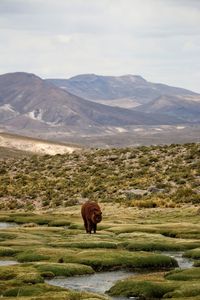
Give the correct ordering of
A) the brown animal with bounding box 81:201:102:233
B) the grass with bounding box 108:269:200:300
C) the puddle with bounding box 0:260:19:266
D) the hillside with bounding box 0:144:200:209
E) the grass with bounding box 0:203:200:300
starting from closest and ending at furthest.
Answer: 1. the grass with bounding box 108:269:200:300
2. the grass with bounding box 0:203:200:300
3. the puddle with bounding box 0:260:19:266
4. the brown animal with bounding box 81:201:102:233
5. the hillside with bounding box 0:144:200:209

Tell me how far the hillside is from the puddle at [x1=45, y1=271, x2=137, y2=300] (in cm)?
3616

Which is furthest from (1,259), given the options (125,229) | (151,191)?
(151,191)

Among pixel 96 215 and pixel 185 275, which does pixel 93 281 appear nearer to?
pixel 185 275

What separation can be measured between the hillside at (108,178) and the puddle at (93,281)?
3616cm

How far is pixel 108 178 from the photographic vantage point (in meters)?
84.7

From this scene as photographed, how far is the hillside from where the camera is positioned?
7438 centimetres

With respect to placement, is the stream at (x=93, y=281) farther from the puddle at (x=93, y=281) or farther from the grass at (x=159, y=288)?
the grass at (x=159, y=288)

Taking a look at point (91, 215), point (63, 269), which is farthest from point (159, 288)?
point (91, 215)

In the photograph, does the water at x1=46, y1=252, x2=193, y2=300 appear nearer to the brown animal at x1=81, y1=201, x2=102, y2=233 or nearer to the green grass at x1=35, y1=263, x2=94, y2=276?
the green grass at x1=35, y1=263, x2=94, y2=276

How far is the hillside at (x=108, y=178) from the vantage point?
74375 millimetres

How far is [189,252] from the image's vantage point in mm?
34531

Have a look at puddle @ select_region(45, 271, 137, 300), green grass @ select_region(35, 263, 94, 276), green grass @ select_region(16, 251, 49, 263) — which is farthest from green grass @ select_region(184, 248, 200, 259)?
green grass @ select_region(16, 251, 49, 263)

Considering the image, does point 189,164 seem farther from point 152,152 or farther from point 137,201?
point 137,201

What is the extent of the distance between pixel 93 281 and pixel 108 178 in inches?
2226
